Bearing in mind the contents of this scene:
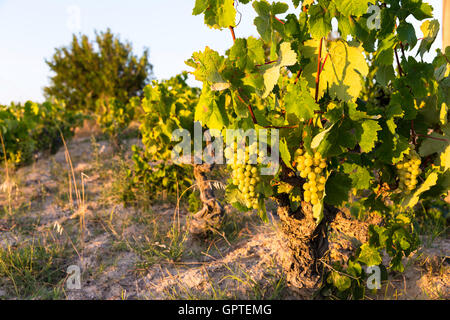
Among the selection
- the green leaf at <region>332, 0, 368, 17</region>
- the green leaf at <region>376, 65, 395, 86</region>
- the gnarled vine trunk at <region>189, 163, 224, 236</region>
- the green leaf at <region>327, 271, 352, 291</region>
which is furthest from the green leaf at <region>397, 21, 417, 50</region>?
the gnarled vine trunk at <region>189, 163, 224, 236</region>

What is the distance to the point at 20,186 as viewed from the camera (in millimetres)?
5203

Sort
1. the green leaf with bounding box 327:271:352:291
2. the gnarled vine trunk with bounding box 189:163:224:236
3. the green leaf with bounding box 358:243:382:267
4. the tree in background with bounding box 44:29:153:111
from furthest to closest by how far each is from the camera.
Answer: the tree in background with bounding box 44:29:153:111, the gnarled vine trunk with bounding box 189:163:224:236, the green leaf with bounding box 327:271:352:291, the green leaf with bounding box 358:243:382:267

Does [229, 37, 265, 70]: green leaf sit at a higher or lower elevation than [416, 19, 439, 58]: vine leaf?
lower

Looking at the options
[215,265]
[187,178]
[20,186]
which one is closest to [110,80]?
[20,186]

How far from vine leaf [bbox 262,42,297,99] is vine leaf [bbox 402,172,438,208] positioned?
2.89 ft

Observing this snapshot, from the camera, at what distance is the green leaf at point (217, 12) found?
1227 mm

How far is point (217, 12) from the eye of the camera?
49.9 inches

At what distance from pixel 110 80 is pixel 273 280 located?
12916mm

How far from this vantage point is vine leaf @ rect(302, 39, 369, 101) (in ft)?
4.31

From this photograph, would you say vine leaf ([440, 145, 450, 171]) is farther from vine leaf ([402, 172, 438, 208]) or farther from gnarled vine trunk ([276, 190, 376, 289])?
gnarled vine trunk ([276, 190, 376, 289])

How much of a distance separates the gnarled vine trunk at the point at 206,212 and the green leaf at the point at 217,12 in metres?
1.92

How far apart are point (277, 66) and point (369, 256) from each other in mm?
1262

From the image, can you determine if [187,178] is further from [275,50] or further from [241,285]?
[275,50]

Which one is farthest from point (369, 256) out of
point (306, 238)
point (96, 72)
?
point (96, 72)
